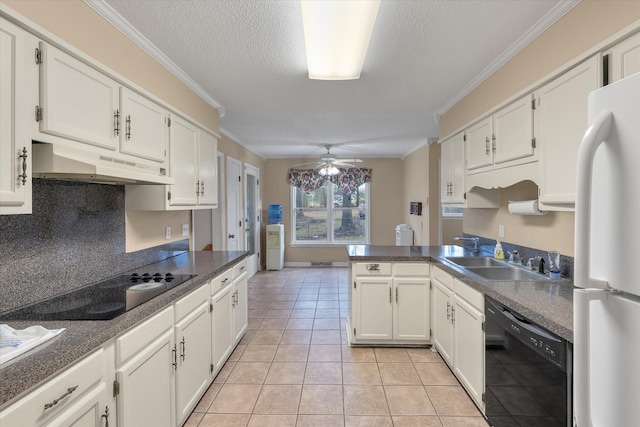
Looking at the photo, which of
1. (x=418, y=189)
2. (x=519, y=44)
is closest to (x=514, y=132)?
(x=519, y=44)

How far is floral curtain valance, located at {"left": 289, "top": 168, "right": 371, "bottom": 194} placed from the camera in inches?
276

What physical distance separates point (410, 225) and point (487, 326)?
453 cm

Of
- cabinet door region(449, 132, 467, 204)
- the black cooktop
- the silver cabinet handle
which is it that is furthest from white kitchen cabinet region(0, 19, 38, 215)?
cabinet door region(449, 132, 467, 204)

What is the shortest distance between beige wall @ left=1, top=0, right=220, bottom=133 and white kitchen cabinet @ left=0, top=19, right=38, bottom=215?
183 mm

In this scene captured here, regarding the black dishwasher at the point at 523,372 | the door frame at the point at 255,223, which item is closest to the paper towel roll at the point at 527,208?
the black dishwasher at the point at 523,372

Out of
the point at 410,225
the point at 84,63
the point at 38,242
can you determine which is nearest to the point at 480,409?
the point at 38,242

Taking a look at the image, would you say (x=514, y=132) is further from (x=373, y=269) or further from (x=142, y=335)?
(x=142, y=335)

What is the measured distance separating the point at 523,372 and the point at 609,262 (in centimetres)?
116

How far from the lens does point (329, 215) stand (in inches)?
286

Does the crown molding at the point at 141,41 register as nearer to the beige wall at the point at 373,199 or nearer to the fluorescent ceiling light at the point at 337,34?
the fluorescent ceiling light at the point at 337,34

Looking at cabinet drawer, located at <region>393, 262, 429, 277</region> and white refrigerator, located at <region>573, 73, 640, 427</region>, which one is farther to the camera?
cabinet drawer, located at <region>393, 262, 429, 277</region>

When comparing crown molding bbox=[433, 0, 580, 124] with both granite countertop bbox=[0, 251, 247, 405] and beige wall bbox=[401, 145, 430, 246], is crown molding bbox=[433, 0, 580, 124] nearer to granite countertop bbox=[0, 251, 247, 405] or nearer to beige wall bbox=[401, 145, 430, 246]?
beige wall bbox=[401, 145, 430, 246]

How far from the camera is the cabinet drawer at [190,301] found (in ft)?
6.25

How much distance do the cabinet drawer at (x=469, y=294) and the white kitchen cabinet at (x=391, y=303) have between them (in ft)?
1.86
